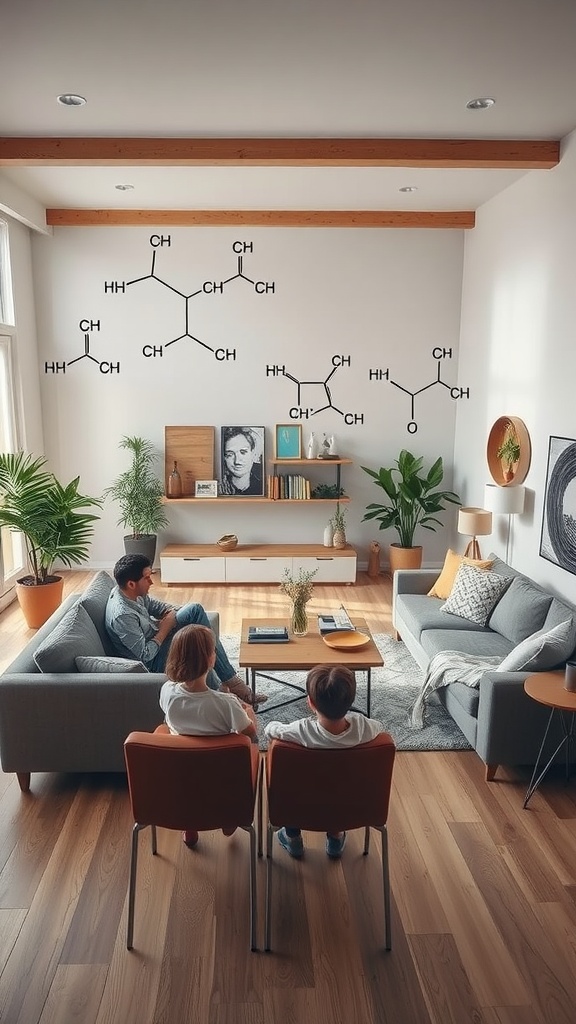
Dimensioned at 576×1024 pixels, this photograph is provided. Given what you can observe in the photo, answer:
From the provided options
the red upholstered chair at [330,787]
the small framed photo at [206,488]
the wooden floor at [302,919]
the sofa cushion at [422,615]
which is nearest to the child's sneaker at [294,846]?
the wooden floor at [302,919]

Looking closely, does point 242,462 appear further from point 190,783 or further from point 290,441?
point 190,783

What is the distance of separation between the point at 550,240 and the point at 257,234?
296 cm

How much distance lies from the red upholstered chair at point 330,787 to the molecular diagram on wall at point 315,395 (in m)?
5.01

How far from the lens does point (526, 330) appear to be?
17.1ft

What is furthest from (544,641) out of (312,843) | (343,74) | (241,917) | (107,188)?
(107,188)

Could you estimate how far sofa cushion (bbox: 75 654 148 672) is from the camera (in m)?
3.28

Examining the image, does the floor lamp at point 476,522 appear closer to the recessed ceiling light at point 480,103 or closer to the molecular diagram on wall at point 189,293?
the recessed ceiling light at point 480,103

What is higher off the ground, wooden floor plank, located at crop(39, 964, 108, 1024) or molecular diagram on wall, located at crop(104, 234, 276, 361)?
molecular diagram on wall, located at crop(104, 234, 276, 361)

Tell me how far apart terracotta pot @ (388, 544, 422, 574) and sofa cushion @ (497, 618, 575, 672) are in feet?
10.6

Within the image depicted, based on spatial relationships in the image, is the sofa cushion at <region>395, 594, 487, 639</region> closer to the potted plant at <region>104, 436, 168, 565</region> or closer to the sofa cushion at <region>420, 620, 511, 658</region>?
the sofa cushion at <region>420, 620, 511, 658</region>

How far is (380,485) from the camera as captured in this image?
6852 mm

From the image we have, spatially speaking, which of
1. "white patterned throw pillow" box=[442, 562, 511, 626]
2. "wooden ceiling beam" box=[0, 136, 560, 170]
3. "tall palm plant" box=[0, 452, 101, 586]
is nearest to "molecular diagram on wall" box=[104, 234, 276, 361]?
"tall palm plant" box=[0, 452, 101, 586]

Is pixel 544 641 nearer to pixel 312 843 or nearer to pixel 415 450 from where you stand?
pixel 312 843

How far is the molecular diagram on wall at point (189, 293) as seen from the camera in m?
6.79
